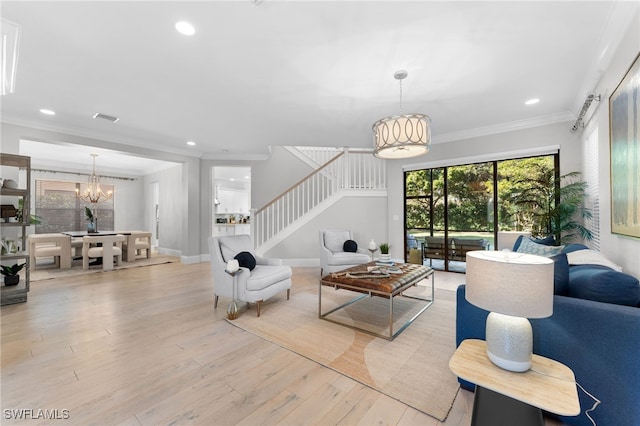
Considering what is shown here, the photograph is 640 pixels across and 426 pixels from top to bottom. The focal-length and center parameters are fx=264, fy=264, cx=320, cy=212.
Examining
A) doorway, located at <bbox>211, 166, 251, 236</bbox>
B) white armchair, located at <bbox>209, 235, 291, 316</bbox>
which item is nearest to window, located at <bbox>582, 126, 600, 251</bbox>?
white armchair, located at <bbox>209, 235, 291, 316</bbox>

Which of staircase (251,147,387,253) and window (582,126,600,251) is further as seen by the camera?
staircase (251,147,387,253)

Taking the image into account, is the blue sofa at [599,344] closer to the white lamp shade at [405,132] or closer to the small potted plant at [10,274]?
the white lamp shade at [405,132]

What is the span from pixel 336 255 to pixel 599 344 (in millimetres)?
3571

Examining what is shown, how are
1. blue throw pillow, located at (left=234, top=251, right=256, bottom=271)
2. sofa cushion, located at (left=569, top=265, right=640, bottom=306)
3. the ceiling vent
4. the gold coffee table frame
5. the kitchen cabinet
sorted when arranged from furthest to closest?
the kitchen cabinet < the ceiling vent < blue throw pillow, located at (left=234, top=251, right=256, bottom=271) < the gold coffee table frame < sofa cushion, located at (left=569, top=265, right=640, bottom=306)

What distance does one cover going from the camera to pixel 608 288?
57.2 inches

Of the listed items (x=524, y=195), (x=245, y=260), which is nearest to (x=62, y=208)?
(x=245, y=260)

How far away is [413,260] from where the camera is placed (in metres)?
5.89

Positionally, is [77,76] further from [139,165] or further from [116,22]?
[139,165]

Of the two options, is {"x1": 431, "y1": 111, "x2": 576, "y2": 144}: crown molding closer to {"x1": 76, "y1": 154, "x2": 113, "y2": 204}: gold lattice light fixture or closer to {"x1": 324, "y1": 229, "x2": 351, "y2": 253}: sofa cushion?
{"x1": 324, "y1": 229, "x2": 351, "y2": 253}: sofa cushion

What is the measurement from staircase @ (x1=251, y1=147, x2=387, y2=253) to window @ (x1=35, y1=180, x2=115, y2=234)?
545 cm

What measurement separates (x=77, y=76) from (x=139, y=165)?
580 centimetres

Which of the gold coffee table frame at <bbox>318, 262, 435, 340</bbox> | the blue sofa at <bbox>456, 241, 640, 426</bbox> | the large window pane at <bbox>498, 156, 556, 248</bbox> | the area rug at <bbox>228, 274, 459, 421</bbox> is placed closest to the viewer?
the blue sofa at <bbox>456, 241, 640, 426</bbox>

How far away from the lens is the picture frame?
1899 mm

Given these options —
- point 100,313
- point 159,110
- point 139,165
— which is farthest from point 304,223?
point 139,165
